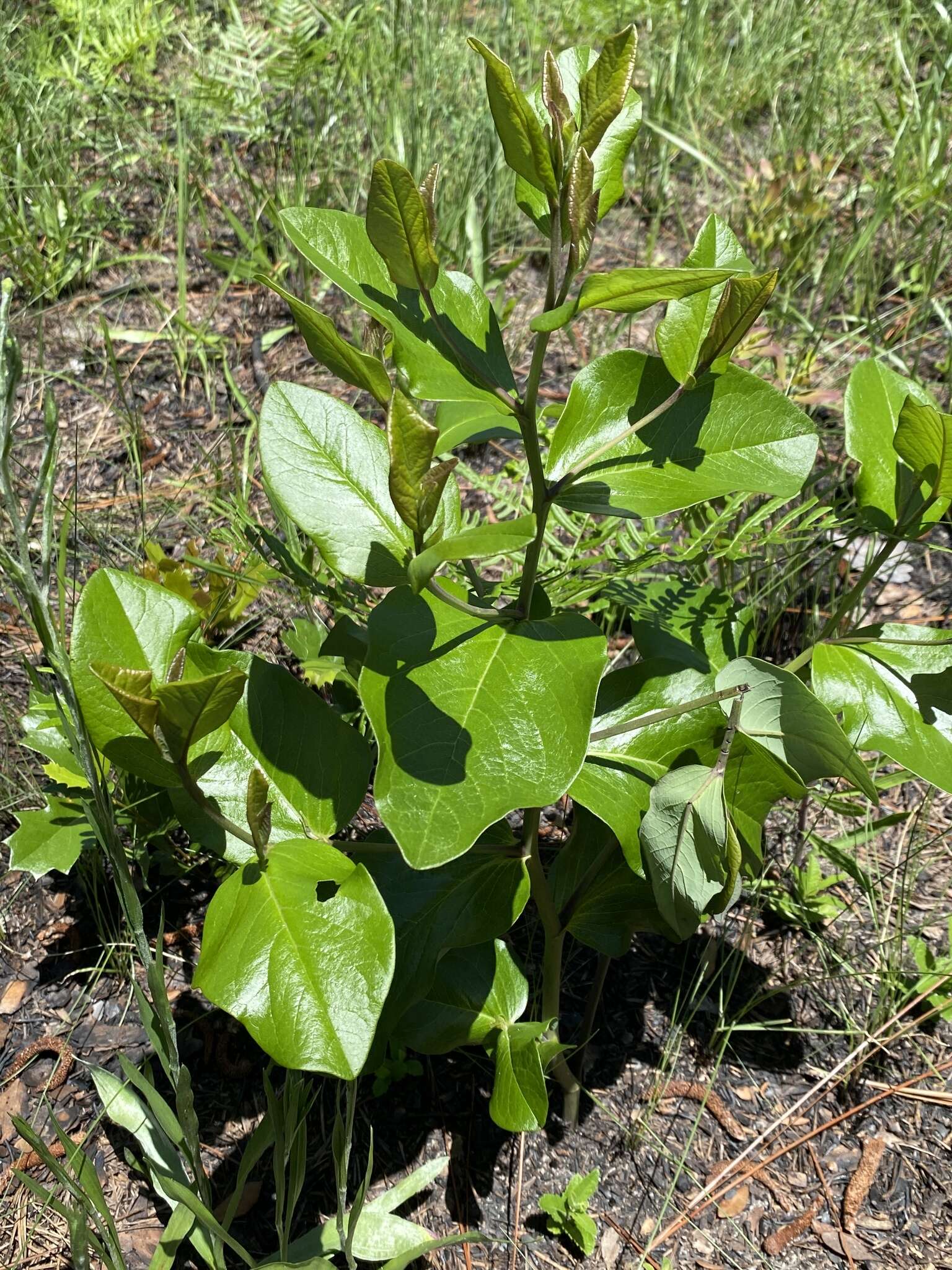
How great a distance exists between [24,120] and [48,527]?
3034 mm

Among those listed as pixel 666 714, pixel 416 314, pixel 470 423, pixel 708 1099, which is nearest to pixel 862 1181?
pixel 708 1099

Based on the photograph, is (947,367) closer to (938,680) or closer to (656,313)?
(656,313)

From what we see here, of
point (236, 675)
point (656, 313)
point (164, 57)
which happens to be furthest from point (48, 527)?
point (164, 57)

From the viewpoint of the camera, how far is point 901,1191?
1.64m

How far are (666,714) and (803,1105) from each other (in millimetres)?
987

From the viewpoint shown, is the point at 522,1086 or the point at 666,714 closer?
the point at 666,714

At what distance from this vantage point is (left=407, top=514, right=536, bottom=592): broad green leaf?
35.5 inches

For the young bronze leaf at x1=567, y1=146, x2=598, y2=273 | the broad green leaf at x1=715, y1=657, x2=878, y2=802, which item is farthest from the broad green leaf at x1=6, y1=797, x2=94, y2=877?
the young bronze leaf at x1=567, y1=146, x2=598, y2=273

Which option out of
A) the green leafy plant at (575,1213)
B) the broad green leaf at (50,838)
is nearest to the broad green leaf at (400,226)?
the broad green leaf at (50,838)

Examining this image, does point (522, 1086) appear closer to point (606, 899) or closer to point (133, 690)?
point (606, 899)

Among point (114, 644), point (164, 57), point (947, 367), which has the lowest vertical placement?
A: point (947, 367)

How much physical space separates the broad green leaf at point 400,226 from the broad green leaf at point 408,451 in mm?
160

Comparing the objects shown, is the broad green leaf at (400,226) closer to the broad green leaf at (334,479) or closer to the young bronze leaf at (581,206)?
the young bronze leaf at (581,206)

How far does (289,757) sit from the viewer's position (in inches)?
49.7
